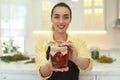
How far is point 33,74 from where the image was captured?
4.99 feet

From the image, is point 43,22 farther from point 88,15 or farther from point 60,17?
point 60,17

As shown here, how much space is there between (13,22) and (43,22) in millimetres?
275

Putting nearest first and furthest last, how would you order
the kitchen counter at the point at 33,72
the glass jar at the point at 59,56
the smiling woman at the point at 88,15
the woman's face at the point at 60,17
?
the glass jar at the point at 59,56, the woman's face at the point at 60,17, the kitchen counter at the point at 33,72, the smiling woman at the point at 88,15

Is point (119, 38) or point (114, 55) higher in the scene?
point (119, 38)

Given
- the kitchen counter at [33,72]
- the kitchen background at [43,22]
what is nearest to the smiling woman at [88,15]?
A: the kitchen background at [43,22]

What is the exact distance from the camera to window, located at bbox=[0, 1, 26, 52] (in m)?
2.08

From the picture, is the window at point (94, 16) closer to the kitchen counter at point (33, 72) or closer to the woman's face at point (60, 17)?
the kitchen counter at point (33, 72)

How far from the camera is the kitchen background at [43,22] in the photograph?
2062 mm

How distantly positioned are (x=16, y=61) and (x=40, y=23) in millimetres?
420

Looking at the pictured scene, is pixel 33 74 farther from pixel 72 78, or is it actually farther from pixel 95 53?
pixel 95 53

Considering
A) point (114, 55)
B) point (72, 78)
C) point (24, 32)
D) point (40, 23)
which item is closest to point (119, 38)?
point (114, 55)

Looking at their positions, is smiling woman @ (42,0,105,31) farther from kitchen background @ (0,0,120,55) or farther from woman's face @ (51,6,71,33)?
woman's face @ (51,6,71,33)

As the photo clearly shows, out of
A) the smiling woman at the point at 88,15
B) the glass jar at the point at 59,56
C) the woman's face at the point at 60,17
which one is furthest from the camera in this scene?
the smiling woman at the point at 88,15

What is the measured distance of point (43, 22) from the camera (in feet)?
6.74
